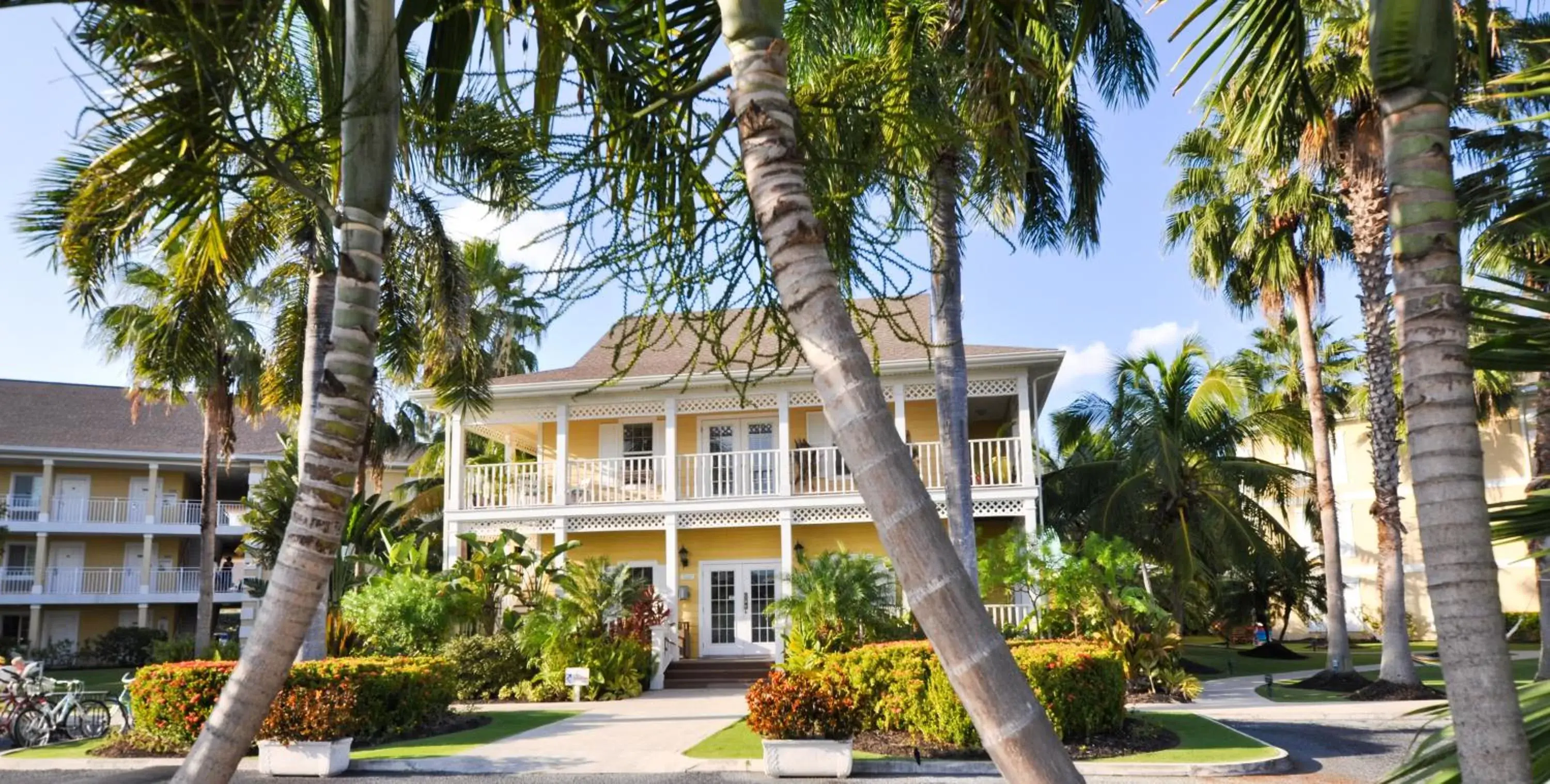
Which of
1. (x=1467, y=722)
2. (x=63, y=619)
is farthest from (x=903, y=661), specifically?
(x=63, y=619)

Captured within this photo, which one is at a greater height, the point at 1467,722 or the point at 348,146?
the point at 348,146

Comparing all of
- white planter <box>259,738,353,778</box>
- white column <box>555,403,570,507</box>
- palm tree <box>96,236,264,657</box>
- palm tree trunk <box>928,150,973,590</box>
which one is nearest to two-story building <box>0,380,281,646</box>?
palm tree <box>96,236,264,657</box>

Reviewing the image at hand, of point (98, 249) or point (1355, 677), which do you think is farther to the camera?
point (1355, 677)

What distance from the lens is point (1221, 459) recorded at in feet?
88.4

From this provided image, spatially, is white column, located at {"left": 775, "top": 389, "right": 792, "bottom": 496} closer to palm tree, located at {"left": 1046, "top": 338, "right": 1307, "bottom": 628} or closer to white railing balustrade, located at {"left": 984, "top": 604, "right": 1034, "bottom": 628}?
white railing balustrade, located at {"left": 984, "top": 604, "right": 1034, "bottom": 628}

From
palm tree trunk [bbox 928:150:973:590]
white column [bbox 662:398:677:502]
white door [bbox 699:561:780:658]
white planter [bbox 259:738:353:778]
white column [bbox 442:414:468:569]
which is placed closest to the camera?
white planter [bbox 259:738:353:778]

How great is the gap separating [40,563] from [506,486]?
21.8 m

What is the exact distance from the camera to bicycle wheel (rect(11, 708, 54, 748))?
13508 mm

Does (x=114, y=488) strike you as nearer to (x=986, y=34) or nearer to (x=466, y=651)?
(x=466, y=651)

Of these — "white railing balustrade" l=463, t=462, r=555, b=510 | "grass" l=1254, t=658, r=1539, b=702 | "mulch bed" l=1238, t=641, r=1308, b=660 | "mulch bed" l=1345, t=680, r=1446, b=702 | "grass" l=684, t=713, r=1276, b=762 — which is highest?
"white railing balustrade" l=463, t=462, r=555, b=510

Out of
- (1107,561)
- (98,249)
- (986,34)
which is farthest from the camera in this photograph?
(1107,561)

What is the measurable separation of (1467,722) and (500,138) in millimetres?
4239

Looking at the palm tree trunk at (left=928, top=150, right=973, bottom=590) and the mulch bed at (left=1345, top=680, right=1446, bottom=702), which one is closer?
the palm tree trunk at (left=928, top=150, right=973, bottom=590)

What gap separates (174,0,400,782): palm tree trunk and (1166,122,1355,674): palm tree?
16.7m
